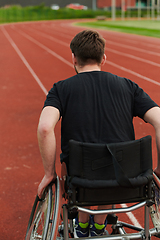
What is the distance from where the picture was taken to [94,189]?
1824 mm

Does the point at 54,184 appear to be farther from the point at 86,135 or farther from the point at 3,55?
the point at 3,55

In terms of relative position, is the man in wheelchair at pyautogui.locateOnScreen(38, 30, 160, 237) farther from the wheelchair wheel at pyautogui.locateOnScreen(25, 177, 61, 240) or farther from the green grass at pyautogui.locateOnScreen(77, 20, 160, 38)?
the green grass at pyautogui.locateOnScreen(77, 20, 160, 38)

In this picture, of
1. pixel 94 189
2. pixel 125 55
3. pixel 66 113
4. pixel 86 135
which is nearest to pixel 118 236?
pixel 94 189

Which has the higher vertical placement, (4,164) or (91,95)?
(91,95)

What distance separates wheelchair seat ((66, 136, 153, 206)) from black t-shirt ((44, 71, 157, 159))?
0.16m

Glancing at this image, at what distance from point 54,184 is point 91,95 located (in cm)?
61

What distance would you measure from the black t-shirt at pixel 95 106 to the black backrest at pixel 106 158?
0.15 metres

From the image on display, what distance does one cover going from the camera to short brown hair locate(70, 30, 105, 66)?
1966 millimetres

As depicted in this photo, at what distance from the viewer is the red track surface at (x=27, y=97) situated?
354cm

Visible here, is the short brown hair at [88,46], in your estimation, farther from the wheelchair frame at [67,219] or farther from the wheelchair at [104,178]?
the wheelchair frame at [67,219]

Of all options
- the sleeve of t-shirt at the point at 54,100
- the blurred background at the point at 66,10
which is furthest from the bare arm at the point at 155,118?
the blurred background at the point at 66,10

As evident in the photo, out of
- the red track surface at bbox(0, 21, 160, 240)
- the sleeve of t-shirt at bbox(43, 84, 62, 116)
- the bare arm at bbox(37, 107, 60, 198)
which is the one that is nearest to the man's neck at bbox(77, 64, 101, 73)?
the sleeve of t-shirt at bbox(43, 84, 62, 116)

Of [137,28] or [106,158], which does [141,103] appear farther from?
[137,28]

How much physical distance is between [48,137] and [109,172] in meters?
0.40
